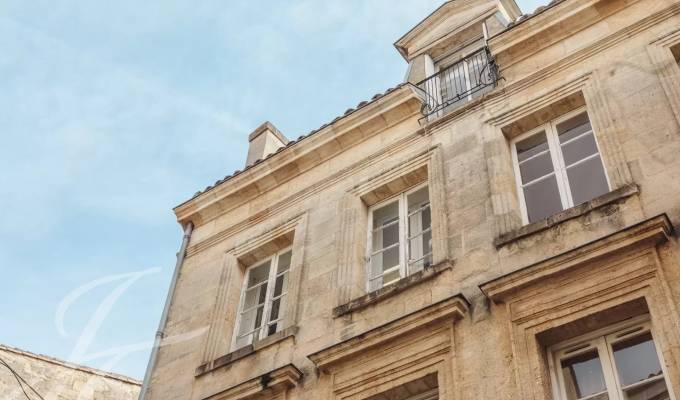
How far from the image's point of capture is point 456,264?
7523mm

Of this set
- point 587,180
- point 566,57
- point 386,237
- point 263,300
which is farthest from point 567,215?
point 263,300

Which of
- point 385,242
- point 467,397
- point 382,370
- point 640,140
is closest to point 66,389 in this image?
point 385,242

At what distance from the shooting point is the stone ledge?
6.86 m

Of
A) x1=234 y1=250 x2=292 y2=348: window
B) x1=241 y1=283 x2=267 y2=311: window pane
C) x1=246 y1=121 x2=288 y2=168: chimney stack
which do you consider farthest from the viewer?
x1=246 y1=121 x2=288 y2=168: chimney stack

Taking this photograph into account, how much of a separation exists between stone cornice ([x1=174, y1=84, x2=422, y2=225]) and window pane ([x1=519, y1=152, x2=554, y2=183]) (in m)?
1.86

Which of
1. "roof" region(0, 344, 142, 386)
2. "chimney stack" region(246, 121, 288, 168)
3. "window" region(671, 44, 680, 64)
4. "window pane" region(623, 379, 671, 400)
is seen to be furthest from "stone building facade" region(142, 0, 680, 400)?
"roof" region(0, 344, 142, 386)

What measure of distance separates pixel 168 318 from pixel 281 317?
6.09 feet

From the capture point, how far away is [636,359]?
6.02 metres

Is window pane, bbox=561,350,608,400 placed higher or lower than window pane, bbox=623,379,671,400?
higher

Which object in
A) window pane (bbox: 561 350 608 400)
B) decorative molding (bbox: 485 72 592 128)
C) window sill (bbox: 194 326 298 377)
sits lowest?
window pane (bbox: 561 350 608 400)

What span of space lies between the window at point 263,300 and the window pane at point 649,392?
419 centimetres

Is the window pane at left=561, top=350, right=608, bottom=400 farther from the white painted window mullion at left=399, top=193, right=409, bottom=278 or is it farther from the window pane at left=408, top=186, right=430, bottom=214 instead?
the window pane at left=408, top=186, right=430, bottom=214

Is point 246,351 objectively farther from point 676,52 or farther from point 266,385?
point 676,52

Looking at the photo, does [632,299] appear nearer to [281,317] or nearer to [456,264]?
[456,264]
